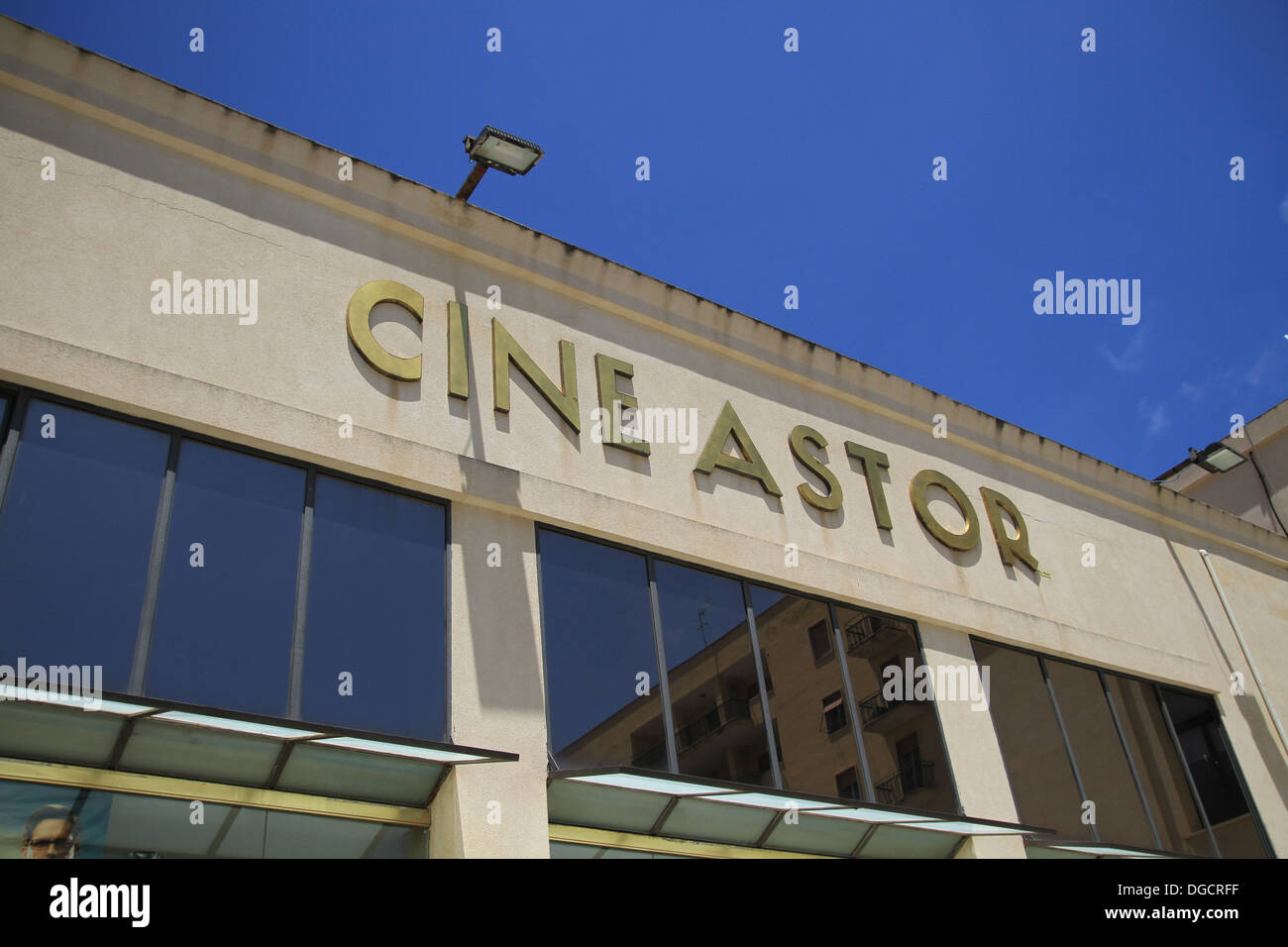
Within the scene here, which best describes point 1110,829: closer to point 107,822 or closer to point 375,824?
point 375,824

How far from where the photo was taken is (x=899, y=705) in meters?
13.1

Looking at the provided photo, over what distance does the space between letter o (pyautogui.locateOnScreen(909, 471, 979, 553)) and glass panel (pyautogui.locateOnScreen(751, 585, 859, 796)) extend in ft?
9.47

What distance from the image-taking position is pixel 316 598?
9.67 metres

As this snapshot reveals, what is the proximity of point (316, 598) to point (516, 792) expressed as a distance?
2326 mm

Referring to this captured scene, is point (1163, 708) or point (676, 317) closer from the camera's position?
point (676, 317)

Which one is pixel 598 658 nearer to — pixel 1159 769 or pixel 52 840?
pixel 52 840

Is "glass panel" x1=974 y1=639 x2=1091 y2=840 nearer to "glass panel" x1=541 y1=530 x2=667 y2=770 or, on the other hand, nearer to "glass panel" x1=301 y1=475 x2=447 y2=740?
"glass panel" x1=541 y1=530 x2=667 y2=770

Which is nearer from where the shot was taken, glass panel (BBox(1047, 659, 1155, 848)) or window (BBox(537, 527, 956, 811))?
window (BBox(537, 527, 956, 811))

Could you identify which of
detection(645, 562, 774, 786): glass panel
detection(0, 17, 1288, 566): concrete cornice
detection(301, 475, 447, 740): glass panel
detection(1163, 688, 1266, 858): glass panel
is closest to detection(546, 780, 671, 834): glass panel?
detection(645, 562, 774, 786): glass panel

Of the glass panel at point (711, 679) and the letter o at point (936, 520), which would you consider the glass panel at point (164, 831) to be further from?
the letter o at point (936, 520)

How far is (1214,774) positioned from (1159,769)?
1287 mm

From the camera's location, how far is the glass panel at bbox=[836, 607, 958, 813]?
12.6m
